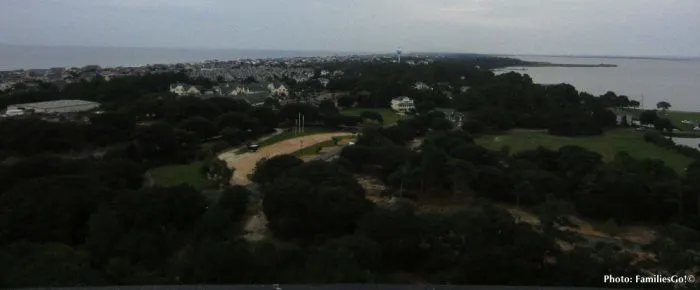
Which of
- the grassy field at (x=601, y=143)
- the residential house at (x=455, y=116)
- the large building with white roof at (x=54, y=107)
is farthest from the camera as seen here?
the residential house at (x=455, y=116)

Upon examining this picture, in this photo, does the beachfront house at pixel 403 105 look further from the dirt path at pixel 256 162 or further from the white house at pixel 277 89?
the dirt path at pixel 256 162

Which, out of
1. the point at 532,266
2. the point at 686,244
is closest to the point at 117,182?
the point at 532,266

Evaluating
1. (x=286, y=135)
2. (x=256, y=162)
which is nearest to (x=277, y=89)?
(x=286, y=135)

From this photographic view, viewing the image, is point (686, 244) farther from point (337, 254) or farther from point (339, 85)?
point (339, 85)

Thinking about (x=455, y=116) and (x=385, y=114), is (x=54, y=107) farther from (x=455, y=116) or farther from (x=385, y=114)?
(x=455, y=116)

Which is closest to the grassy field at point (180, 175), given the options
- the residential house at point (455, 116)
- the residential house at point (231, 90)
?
the residential house at point (455, 116)

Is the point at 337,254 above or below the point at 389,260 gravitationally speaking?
above
